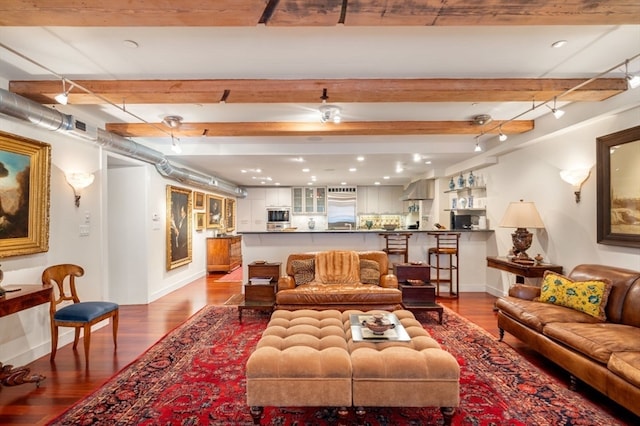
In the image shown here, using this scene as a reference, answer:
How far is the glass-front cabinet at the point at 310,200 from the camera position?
10.6 metres

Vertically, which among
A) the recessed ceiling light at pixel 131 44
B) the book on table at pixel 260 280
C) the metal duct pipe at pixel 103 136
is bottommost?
the book on table at pixel 260 280

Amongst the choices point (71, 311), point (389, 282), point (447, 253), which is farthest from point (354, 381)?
point (447, 253)

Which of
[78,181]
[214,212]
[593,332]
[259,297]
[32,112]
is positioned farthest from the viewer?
[214,212]

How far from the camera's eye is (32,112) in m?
3.00

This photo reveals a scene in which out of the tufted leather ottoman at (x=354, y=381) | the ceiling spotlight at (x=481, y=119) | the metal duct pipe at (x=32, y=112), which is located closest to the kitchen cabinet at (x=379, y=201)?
the ceiling spotlight at (x=481, y=119)

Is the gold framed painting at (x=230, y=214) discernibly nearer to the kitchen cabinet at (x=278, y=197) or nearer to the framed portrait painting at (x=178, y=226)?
the kitchen cabinet at (x=278, y=197)

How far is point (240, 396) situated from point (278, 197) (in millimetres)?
8552

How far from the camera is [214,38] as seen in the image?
2342 mm

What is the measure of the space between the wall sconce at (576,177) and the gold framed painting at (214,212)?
24.3 ft

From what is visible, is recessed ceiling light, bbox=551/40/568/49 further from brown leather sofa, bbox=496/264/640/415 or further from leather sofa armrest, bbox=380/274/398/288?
leather sofa armrest, bbox=380/274/398/288

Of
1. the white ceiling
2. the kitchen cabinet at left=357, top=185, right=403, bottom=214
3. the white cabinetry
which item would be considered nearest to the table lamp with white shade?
the white ceiling

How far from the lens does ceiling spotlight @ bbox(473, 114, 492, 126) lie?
169 inches

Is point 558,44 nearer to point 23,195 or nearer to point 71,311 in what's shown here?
point 71,311

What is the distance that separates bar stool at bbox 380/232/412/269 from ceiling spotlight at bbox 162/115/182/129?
356 centimetres
